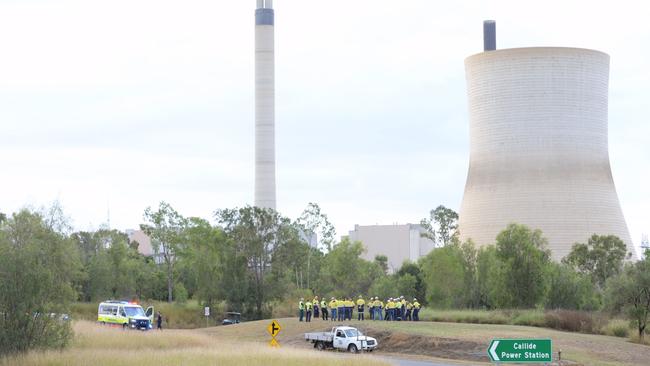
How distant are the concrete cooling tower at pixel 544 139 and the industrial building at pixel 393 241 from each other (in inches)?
2686

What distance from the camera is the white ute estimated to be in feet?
123

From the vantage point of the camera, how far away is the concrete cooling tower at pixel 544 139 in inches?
2886

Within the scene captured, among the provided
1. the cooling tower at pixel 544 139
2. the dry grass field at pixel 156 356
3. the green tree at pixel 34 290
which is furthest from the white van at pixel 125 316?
the cooling tower at pixel 544 139

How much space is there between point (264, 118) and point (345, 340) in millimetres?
60432

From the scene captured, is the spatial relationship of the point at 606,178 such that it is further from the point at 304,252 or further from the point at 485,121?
the point at 304,252

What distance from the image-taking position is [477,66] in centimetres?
7531

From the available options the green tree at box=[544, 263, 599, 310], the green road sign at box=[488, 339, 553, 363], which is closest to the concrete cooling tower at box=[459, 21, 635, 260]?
the green tree at box=[544, 263, 599, 310]

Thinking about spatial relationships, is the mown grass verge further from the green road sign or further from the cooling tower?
the green road sign

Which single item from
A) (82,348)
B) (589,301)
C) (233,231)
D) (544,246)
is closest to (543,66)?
(544,246)

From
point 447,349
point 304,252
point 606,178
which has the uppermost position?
point 606,178

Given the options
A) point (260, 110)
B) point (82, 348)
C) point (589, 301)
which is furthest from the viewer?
point (260, 110)

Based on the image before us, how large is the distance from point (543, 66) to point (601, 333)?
105ft

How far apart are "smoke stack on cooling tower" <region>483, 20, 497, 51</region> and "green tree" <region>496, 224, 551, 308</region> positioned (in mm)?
32981

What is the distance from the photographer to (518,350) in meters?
15.6
